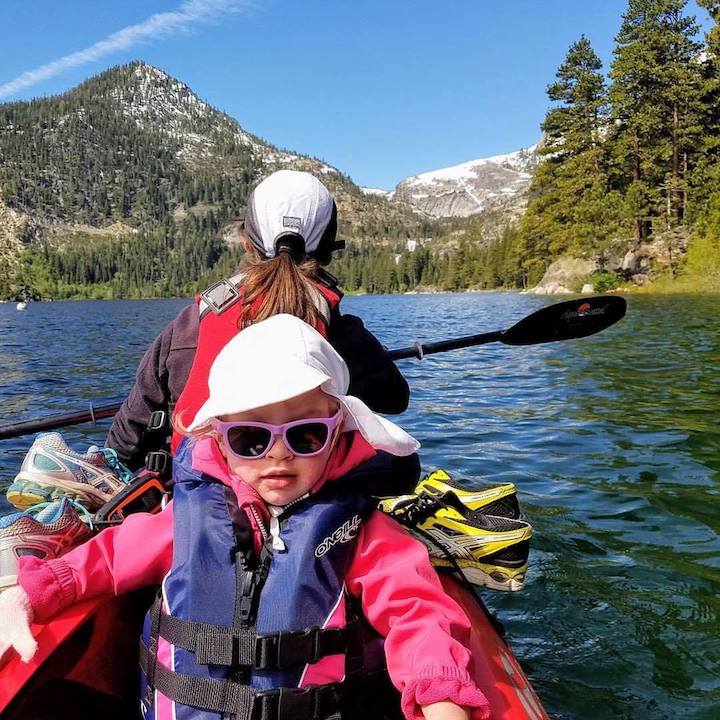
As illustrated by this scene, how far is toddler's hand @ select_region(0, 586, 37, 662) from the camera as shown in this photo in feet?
6.75

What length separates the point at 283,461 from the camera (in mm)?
2129

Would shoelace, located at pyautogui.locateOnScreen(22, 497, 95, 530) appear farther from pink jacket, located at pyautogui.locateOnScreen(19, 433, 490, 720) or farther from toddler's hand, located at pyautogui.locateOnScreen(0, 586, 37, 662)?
toddler's hand, located at pyautogui.locateOnScreen(0, 586, 37, 662)

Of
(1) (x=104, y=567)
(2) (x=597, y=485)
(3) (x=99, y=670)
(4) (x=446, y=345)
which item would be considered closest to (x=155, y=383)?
(1) (x=104, y=567)

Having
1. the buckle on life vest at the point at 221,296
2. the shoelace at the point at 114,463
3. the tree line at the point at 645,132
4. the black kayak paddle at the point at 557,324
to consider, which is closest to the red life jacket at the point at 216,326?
the buckle on life vest at the point at 221,296

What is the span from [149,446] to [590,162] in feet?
179

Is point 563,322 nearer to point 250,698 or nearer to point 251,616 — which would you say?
point 251,616

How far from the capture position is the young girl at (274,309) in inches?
108

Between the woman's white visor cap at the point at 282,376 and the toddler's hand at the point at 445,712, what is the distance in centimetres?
76

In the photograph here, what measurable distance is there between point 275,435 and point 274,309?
28.7 inches

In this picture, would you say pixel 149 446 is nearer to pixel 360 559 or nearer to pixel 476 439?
pixel 360 559

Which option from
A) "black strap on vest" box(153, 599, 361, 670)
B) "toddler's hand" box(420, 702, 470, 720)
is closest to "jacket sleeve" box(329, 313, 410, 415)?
"black strap on vest" box(153, 599, 361, 670)

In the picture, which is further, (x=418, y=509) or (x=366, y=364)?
(x=418, y=509)

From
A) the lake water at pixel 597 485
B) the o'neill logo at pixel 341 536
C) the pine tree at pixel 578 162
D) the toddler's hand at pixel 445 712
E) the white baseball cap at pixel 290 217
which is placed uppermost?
the pine tree at pixel 578 162

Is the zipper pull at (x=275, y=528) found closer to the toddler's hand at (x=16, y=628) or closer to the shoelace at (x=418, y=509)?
the toddler's hand at (x=16, y=628)
